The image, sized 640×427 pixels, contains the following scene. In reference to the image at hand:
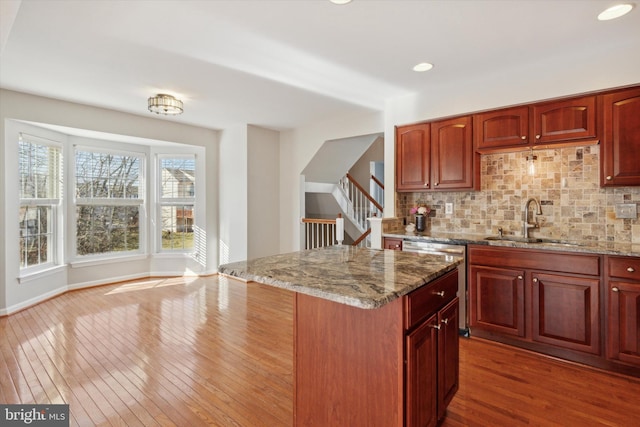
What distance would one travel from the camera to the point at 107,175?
Result: 17.0 feet

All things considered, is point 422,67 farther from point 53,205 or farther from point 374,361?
point 53,205

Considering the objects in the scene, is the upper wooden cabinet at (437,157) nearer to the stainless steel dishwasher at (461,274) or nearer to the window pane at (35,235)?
the stainless steel dishwasher at (461,274)

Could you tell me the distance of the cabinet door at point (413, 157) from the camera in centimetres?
379

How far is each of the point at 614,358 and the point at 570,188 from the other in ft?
4.83

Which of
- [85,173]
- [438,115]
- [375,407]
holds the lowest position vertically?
[375,407]

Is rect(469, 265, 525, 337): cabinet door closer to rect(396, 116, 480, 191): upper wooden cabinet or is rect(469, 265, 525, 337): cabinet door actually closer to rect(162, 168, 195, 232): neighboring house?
rect(396, 116, 480, 191): upper wooden cabinet

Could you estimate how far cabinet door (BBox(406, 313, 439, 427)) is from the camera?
1.45 m

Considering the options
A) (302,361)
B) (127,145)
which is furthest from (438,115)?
(127,145)

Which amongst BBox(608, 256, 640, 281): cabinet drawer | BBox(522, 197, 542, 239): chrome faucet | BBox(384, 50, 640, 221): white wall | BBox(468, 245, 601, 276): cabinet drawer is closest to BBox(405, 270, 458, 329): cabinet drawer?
BBox(468, 245, 601, 276): cabinet drawer

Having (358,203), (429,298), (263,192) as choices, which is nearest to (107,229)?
(263,192)

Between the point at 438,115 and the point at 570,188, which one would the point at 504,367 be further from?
the point at 438,115

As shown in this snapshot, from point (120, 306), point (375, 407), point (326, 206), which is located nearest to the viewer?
point (375, 407)

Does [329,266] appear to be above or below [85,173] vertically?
below

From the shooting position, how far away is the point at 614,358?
2.47 m
